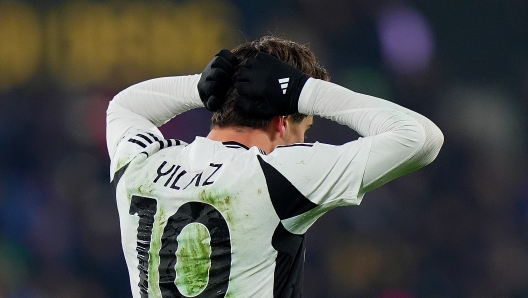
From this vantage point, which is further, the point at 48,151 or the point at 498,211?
the point at 48,151

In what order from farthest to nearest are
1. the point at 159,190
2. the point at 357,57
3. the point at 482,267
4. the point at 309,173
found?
the point at 357,57 < the point at 482,267 < the point at 159,190 < the point at 309,173

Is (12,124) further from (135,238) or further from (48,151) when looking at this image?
(135,238)

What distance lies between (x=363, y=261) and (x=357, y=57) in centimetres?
116

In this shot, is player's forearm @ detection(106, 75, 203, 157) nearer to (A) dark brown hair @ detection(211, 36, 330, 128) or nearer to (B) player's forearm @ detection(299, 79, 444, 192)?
(A) dark brown hair @ detection(211, 36, 330, 128)

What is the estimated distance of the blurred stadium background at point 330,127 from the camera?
369 cm

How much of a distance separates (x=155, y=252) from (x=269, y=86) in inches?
17.6

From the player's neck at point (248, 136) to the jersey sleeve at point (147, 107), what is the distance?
0.17 m

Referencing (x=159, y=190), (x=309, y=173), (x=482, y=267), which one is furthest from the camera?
(x=482, y=267)

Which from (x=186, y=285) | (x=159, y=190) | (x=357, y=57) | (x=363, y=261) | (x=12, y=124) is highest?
(x=159, y=190)

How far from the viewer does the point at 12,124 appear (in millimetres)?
4039

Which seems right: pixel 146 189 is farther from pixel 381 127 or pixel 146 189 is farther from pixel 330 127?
pixel 330 127

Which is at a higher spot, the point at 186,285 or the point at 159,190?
the point at 159,190

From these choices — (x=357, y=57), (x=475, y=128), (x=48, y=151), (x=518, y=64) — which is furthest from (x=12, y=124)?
(x=518, y=64)

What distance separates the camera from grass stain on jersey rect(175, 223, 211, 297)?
1462 mm
